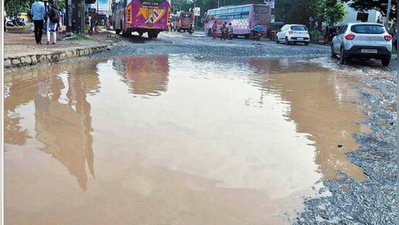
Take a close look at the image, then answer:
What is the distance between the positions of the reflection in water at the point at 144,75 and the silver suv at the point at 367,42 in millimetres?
5862

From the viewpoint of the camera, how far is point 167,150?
3.95 m

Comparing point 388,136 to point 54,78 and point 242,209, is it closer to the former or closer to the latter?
point 242,209

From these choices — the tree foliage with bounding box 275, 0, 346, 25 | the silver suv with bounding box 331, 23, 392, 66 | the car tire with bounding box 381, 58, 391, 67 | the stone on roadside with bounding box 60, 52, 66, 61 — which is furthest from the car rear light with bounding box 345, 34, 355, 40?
the tree foliage with bounding box 275, 0, 346, 25

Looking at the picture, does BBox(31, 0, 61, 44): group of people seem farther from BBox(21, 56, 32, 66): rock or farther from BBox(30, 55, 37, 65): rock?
BBox(21, 56, 32, 66): rock

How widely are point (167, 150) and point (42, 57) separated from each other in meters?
7.41

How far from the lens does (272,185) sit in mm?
3215

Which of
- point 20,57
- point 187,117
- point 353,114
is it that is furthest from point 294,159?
point 20,57

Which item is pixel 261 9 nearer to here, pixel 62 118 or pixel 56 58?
pixel 56 58

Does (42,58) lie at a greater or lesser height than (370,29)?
lesser

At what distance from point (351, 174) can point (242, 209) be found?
3.93ft

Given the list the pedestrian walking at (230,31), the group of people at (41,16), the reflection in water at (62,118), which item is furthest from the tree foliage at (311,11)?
the reflection in water at (62,118)

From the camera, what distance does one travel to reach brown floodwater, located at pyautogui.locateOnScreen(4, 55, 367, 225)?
9.10 ft

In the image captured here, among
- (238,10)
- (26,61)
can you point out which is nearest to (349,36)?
(26,61)

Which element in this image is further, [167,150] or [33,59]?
[33,59]
